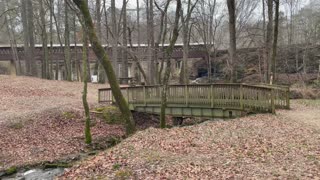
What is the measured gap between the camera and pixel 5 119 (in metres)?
16.6

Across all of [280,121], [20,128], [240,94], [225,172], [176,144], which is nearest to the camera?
[225,172]

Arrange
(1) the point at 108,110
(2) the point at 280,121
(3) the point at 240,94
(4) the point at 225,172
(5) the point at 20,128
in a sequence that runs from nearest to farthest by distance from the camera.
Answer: (4) the point at 225,172 < (2) the point at 280,121 < (3) the point at 240,94 < (5) the point at 20,128 < (1) the point at 108,110

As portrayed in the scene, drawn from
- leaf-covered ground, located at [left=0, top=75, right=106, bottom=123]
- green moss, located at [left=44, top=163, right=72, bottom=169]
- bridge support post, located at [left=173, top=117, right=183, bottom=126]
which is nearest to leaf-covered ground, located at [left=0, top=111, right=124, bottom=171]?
green moss, located at [left=44, top=163, right=72, bottom=169]

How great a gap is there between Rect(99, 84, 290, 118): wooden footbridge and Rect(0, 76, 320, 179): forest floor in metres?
0.88

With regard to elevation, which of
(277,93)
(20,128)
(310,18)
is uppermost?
(310,18)

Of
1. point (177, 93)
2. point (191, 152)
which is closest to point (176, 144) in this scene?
point (191, 152)

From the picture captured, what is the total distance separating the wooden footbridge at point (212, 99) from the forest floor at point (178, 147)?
883 mm

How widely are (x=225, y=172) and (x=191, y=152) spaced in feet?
6.56

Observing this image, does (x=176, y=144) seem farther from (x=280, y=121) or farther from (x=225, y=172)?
(x=280, y=121)

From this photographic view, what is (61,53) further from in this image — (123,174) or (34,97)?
(123,174)

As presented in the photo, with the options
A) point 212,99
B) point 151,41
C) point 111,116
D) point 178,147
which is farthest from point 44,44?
point 178,147

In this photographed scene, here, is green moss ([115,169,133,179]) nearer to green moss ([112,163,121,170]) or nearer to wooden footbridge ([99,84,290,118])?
green moss ([112,163,121,170])

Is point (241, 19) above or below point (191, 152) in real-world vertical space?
above

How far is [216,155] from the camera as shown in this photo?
27.2 feet
